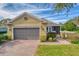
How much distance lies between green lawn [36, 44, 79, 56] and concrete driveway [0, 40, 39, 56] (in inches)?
6.3

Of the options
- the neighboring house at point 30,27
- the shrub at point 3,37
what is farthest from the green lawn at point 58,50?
the shrub at point 3,37

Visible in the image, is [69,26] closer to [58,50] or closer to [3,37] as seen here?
[58,50]

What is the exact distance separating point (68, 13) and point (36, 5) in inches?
29.3

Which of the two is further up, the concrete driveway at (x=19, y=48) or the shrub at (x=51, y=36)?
the shrub at (x=51, y=36)

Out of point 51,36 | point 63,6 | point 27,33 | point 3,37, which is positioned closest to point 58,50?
point 51,36

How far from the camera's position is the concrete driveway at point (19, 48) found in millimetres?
8234

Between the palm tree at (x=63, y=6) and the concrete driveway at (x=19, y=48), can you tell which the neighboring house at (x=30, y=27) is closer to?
the concrete driveway at (x=19, y=48)

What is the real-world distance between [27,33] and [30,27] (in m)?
0.15

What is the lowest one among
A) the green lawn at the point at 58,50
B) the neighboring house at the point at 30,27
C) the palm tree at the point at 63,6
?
the green lawn at the point at 58,50

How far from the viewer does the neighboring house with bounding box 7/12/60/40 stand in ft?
27.0

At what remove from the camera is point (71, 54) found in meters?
8.19

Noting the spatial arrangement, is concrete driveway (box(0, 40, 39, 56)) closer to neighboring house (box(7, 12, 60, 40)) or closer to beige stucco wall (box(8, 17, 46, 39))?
neighboring house (box(7, 12, 60, 40))

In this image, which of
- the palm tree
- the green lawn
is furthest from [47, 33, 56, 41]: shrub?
the palm tree

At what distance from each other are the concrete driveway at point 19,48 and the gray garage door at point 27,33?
0.11 meters
